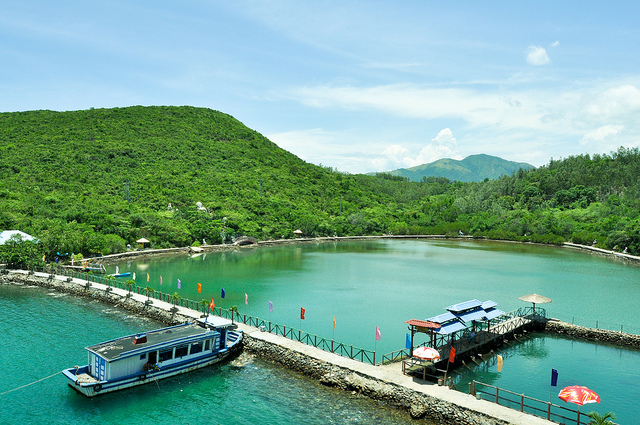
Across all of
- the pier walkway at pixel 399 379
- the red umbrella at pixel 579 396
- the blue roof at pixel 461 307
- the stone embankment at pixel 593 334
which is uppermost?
the blue roof at pixel 461 307

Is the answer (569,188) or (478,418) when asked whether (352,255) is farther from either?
(569,188)

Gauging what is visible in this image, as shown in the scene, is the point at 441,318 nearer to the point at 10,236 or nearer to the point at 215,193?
the point at 10,236

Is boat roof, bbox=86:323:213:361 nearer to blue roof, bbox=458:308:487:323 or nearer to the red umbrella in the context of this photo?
blue roof, bbox=458:308:487:323

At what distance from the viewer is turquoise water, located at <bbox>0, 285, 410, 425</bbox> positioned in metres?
19.7

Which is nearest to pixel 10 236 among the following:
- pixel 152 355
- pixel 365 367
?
pixel 152 355

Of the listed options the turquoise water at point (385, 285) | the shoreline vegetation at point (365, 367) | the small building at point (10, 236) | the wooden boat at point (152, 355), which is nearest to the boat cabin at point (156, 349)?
the wooden boat at point (152, 355)

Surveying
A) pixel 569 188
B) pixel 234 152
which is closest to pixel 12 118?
pixel 234 152

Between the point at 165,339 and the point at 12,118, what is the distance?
134 m

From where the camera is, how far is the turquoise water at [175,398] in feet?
64.7

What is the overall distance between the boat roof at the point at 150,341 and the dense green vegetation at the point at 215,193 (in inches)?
1388

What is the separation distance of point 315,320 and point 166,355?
1276 centimetres

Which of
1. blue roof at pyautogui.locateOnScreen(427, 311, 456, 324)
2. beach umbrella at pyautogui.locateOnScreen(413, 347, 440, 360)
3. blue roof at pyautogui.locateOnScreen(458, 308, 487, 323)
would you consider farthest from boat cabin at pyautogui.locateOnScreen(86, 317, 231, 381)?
blue roof at pyautogui.locateOnScreen(458, 308, 487, 323)

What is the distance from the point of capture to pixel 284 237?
98.9 meters

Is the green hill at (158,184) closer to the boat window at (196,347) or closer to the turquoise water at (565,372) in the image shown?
the boat window at (196,347)
